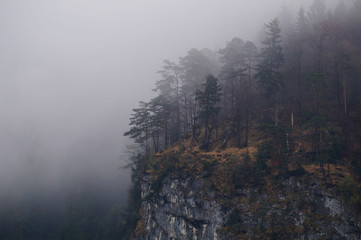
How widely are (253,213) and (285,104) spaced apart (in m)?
14.2

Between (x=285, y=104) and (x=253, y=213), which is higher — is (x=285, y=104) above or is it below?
above

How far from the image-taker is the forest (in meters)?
20.4

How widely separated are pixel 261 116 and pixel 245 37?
54432 millimetres

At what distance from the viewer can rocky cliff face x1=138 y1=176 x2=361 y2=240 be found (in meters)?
16.4

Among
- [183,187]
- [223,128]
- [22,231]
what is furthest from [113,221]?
[223,128]

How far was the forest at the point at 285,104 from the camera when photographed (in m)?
20.4

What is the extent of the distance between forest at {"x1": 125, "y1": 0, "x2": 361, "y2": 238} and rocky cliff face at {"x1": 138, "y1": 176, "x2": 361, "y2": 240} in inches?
66.6

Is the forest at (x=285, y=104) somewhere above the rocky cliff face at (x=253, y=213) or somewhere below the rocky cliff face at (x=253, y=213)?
above

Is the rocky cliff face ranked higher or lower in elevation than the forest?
lower

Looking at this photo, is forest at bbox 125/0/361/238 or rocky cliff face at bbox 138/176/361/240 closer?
rocky cliff face at bbox 138/176/361/240

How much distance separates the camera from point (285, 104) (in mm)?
27188

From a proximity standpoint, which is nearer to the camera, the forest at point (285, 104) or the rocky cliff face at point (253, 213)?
the rocky cliff face at point (253, 213)

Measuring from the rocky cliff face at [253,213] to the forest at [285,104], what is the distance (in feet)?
5.55

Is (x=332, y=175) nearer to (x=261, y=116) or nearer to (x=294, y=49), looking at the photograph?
(x=261, y=116)
